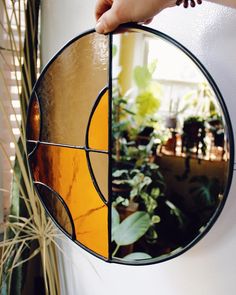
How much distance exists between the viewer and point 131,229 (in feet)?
3.04

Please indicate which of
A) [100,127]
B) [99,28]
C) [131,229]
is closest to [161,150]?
[131,229]

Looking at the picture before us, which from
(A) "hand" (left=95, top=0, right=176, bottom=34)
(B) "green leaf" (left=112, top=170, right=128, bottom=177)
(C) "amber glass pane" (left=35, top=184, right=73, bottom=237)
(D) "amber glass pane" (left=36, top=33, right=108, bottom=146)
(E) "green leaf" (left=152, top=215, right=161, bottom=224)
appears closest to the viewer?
(A) "hand" (left=95, top=0, right=176, bottom=34)

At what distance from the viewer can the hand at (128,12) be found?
62cm

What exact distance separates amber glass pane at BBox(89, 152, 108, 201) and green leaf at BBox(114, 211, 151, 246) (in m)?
0.23

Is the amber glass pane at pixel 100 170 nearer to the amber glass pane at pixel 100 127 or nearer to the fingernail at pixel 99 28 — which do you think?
the amber glass pane at pixel 100 127

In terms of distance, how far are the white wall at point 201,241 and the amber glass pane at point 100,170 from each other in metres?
0.29

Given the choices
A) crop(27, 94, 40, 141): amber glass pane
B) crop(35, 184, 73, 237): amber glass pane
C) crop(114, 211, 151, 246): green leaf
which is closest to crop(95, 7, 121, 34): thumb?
crop(27, 94, 40, 141): amber glass pane

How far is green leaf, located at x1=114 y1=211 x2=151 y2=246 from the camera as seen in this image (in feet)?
3.00

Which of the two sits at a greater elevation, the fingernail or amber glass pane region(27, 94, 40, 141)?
the fingernail

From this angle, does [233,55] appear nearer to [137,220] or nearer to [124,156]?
[137,220]

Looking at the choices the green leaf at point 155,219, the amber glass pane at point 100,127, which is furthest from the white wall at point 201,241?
the amber glass pane at point 100,127

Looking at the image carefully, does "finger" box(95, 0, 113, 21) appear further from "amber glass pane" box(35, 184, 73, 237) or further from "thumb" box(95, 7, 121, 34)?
"amber glass pane" box(35, 184, 73, 237)

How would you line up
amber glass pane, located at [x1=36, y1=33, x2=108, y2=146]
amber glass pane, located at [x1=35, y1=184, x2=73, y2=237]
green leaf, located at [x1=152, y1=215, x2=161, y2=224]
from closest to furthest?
amber glass pane, located at [x1=36, y1=33, x2=108, y2=146], amber glass pane, located at [x1=35, y1=184, x2=73, y2=237], green leaf, located at [x1=152, y1=215, x2=161, y2=224]

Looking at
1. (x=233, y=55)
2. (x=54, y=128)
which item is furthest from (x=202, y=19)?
(x=54, y=128)
